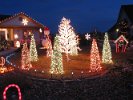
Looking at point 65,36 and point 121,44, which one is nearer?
point 65,36

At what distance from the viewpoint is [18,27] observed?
5300cm

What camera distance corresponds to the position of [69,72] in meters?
25.7

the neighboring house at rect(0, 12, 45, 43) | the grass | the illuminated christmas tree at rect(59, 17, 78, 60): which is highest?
the neighboring house at rect(0, 12, 45, 43)

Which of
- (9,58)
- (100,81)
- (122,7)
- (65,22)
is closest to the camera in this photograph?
(100,81)

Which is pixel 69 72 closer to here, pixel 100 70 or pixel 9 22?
pixel 100 70

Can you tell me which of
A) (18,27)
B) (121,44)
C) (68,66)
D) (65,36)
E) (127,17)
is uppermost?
(127,17)

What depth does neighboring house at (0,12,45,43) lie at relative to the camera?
5184 centimetres

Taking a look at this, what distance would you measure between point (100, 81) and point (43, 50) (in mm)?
21016

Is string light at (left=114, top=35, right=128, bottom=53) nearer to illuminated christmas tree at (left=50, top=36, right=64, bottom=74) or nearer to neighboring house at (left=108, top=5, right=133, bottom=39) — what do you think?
neighboring house at (left=108, top=5, right=133, bottom=39)

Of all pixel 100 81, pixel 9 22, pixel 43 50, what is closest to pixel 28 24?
pixel 9 22

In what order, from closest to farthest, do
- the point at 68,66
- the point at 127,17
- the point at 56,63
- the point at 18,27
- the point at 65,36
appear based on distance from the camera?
1. the point at 56,63
2. the point at 68,66
3. the point at 65,36
4. the point at 18,27
5. the point at 127,17

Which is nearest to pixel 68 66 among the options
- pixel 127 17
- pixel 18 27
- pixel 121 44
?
pixel 121 44

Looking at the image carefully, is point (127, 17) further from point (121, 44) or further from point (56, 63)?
point (56, 63)

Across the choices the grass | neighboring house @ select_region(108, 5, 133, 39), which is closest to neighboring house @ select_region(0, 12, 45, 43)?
neighboring house @ select_region(108, 5, 133, 39)
